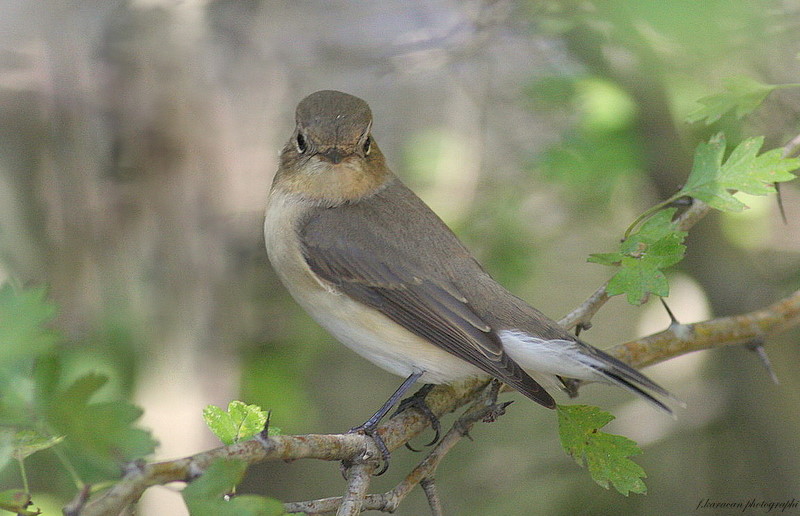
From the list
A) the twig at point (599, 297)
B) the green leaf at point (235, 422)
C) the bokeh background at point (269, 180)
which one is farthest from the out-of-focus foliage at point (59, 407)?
the bokeh background at point (269, 180)

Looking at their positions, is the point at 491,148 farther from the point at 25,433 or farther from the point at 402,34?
the point at 25,433

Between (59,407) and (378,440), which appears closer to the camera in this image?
(59,407)

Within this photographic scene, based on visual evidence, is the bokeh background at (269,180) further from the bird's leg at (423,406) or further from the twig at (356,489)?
the twig at (356,489)

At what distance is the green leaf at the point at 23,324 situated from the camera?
5.87ft

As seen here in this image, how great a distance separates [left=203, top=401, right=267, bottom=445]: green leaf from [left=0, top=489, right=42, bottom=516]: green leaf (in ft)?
2.20

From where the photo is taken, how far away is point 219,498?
74.3 inches

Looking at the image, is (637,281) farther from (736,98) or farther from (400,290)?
(400,290)

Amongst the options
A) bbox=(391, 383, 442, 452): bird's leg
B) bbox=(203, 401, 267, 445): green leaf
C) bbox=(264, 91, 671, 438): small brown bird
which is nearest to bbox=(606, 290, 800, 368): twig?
bbox=(264, 91, 671, 438): small brown bird

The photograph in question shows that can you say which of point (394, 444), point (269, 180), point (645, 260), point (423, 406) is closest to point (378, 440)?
point (394, 444)

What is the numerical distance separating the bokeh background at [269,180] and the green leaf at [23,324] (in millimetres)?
2962

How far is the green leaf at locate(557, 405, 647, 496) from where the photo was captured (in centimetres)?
271

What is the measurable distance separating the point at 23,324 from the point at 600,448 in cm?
184

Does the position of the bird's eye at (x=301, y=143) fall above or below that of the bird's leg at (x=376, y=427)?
above

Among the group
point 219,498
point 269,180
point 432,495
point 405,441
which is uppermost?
point 219,498
